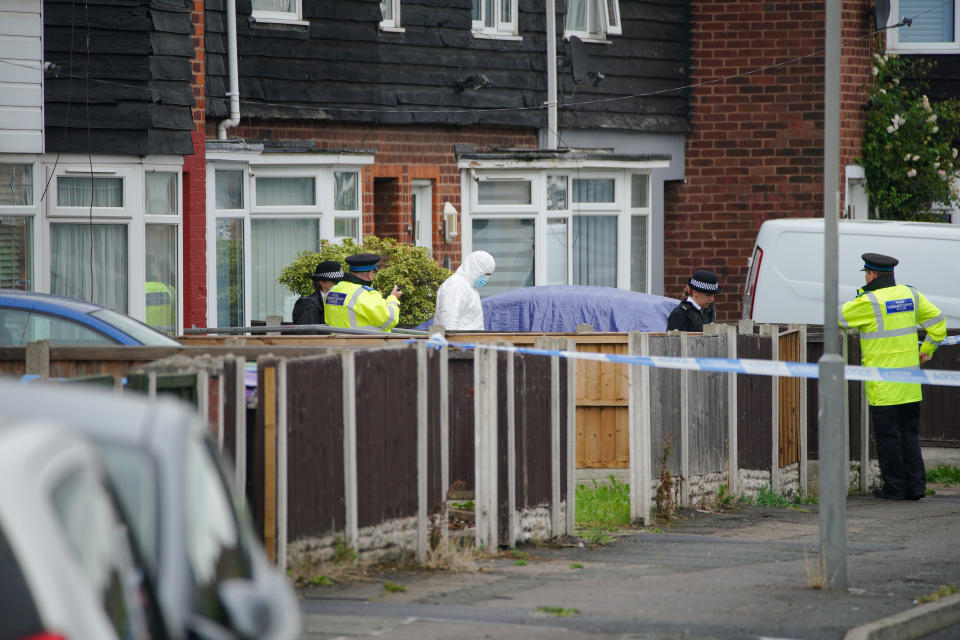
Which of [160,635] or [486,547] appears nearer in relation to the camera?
[160,635]

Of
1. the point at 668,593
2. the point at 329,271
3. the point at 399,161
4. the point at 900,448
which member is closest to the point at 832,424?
the point at 668,593

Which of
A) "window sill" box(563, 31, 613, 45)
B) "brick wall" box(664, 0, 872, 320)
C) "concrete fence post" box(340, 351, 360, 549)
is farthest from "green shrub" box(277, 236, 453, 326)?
"concrete fence post" box(340, 351, 360, 549)

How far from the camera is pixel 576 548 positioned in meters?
9.18

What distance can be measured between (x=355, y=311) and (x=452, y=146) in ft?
25.2

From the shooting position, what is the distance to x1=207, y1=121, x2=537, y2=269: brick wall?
723 inches

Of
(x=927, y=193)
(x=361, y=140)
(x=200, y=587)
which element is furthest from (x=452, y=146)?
(x=200, y=587)

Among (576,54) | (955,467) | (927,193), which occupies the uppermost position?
(576,54)

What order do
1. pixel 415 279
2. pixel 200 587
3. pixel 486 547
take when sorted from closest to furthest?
pixel 200 587 → pixel 486 547 → pixel 415 279

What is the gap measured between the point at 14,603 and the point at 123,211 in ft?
38.9

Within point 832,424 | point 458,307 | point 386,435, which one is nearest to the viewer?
point 832,424

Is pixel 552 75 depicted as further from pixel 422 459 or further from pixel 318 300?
pixel 422 459

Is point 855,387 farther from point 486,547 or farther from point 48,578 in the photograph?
point 48,578

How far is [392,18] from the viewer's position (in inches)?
749

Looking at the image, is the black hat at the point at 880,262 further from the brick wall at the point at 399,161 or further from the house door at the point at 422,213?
the house door at the point at 422,213
